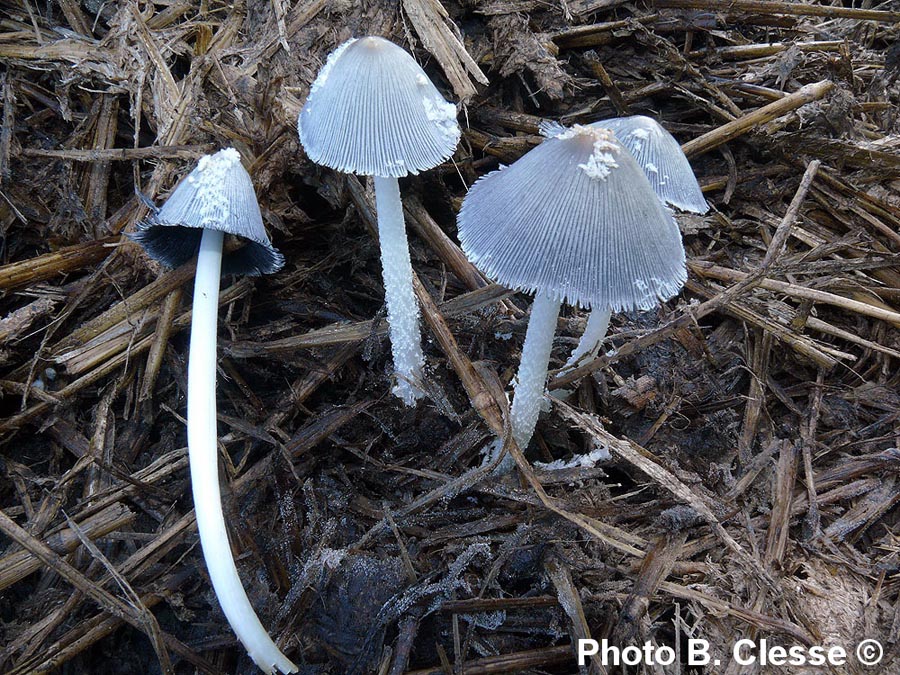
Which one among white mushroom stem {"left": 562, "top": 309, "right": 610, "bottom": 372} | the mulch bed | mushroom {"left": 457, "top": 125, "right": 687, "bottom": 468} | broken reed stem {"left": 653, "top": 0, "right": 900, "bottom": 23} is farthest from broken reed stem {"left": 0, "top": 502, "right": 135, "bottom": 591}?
broken reed stem {"left": 653, "top": 0, "right": 900, "bottom": 23}

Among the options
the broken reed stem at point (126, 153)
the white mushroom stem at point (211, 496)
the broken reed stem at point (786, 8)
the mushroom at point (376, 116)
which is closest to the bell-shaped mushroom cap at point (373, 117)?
the mushroom at point (376, 116)

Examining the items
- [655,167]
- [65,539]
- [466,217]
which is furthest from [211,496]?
[655,167]

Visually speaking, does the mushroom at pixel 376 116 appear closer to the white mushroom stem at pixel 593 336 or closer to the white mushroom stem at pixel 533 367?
the white mushroom stem at pixel 533 367

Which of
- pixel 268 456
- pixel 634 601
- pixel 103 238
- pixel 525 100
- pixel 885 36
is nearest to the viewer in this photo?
pixel 634 601

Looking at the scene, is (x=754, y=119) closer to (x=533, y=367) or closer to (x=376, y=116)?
(x=533, y=367)

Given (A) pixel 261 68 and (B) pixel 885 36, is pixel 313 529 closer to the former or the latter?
(A) pixel 261 68

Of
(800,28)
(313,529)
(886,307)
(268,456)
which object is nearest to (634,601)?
(313,529)
